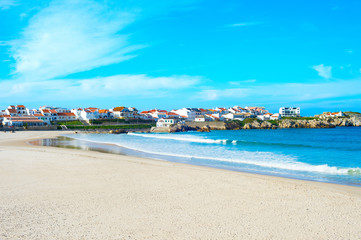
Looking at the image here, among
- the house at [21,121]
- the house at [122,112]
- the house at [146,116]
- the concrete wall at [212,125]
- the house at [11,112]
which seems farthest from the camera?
the house at [146,116]

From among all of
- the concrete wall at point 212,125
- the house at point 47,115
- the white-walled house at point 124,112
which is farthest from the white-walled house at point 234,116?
the house at point 47,115

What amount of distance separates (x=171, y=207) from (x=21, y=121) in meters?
69.7

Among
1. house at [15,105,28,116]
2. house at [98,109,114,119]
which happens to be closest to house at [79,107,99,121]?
house at [98,109,114,119]

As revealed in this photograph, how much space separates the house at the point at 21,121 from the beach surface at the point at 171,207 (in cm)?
6106

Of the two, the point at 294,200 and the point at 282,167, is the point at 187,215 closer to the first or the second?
the point at 294,200

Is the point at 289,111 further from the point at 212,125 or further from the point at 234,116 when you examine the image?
the point at 212,125

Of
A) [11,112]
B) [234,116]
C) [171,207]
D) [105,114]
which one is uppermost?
[11,112]

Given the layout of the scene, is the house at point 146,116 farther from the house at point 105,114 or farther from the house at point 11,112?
the house at point 11,112

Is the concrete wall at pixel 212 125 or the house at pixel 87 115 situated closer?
the concrete wall at pixel 212 125

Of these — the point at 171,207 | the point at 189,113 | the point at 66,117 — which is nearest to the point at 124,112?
the point at 66,117

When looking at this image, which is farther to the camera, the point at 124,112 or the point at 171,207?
the point at 124,112

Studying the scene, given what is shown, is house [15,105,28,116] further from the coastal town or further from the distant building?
the distant building

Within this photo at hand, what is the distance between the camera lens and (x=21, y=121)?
6581 centimetres

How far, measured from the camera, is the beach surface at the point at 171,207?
6.21m
